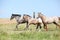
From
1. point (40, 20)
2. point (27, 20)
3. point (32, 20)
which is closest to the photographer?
point (40, 20)

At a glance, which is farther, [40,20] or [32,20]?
[32,20]

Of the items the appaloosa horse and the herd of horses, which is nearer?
the herd of horses

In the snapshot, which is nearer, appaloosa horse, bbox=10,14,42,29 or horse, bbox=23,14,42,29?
horse, bbox=23,14,42,29

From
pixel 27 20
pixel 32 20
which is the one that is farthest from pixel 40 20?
pixel 27 20

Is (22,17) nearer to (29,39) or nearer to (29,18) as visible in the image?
(29,18)

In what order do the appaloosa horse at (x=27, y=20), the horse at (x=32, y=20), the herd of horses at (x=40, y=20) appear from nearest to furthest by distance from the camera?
the herd of horses at (x=40, y=20) < the horse at (x=32, y=20) < the appaloosa horse at (x=27, y=20)

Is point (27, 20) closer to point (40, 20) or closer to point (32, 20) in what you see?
point (32, 20)

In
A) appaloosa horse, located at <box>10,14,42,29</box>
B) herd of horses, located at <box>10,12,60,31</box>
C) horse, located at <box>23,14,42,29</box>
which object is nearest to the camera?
herd of horses, located at <box>10,12,60,31</box>

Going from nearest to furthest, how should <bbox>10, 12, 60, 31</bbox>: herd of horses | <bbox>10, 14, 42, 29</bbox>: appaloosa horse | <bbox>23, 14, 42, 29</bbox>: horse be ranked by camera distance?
<bbox>10, 12, 60, 31</bbox>: herd of horses → <bbox>23, 14, 42, 29</bbox>: horse → <bbox>10, 14, 42, 29</bbox>: appaloosa horse

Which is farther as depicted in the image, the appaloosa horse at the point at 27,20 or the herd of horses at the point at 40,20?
the appaloosa horse at the point at 27,20

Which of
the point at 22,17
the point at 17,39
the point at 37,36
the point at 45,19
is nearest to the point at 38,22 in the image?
the point at 45,19

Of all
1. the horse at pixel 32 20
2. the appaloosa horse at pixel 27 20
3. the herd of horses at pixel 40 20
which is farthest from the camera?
the appaloosa horse at pixel 27 20

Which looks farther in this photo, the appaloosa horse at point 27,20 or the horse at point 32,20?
the appaloosa horse at point 27,20

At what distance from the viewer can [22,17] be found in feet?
59.4
